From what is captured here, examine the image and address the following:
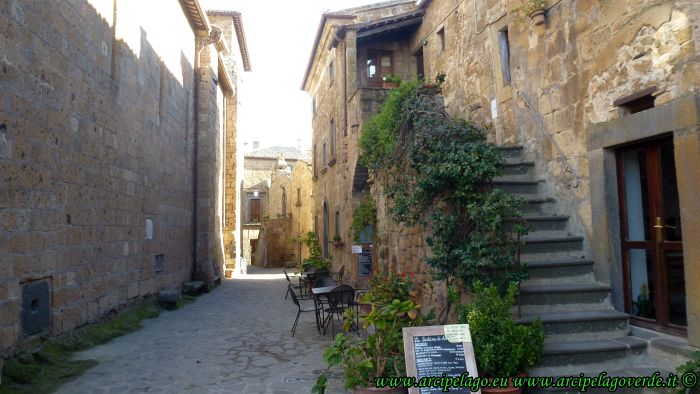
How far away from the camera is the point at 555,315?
3977 millimetres

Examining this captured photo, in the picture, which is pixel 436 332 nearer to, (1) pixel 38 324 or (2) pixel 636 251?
(2) pixel 636 251

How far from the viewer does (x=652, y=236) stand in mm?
3936

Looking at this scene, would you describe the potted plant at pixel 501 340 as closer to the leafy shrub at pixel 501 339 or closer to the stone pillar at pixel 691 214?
the leafy shrub at pixel 501 339

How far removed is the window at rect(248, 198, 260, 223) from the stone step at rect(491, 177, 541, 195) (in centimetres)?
3265

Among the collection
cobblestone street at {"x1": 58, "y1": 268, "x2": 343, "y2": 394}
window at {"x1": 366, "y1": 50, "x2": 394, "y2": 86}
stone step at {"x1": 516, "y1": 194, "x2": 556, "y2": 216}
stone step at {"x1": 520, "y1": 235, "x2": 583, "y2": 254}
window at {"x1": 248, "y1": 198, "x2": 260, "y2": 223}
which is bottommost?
cobblestone street at {"x1": 58, "y1": 268, "x2": 343, "y2": 394}

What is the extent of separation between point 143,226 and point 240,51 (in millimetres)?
14996

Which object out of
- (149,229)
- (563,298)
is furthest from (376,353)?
(149,229)

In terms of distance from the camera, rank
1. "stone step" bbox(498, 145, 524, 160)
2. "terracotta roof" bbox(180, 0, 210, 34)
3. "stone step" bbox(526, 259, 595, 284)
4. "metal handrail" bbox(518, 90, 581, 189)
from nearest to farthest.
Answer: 1. "stone step" bbox(526, 259, 595, 284)
2. "metal handrail" bbox(518, 90, 581, 189)
3. "stone step" bbox(498, 145, 524, 160)
4. "terracotta roof" bbox(180, 0, 210, 34)

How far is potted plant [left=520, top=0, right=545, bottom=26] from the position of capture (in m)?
5.15

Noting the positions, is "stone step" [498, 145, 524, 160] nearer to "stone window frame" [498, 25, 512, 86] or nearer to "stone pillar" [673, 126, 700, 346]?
"stone window frame" [498, 25, 512, 86]

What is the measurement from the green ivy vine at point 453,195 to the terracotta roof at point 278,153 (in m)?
37.1

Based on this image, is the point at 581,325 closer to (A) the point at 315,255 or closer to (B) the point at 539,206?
(B) the point at 539,206

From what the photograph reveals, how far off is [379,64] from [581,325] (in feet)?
34.2

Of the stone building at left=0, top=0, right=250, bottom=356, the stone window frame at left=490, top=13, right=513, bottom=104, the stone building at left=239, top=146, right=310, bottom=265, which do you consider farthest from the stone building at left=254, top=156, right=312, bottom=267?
the stone window frame at left=490, top=13, right=513, bottom=104
